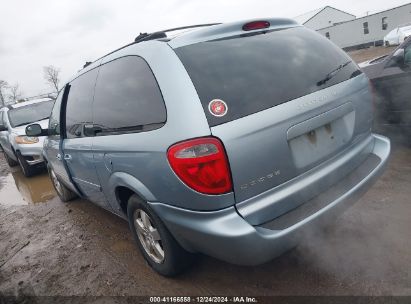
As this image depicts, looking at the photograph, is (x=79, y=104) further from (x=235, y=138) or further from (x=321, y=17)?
(x=321, y=17)

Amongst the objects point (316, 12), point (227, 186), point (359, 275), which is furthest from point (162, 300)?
point (316, 12)

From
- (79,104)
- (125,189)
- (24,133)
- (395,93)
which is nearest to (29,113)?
(24,133)

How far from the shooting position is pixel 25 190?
23.8 feet

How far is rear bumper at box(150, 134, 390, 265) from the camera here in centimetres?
197

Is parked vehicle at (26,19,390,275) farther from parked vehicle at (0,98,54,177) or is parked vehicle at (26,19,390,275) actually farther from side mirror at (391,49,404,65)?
parked vehicle at (0,98,54,177)

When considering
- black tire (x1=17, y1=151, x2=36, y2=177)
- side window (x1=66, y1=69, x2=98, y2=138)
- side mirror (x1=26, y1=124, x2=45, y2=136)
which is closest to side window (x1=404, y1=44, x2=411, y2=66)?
side window (x1=66, y1=69, x2=98, y2=138)

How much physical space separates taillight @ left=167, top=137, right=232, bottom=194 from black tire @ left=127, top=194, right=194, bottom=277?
60cm

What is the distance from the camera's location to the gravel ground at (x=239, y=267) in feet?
8.09

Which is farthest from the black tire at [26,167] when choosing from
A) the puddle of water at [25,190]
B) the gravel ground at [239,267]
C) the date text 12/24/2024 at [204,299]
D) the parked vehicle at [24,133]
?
the date text 12/24/2024 at [204,299]

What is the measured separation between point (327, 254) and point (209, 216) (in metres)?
1.27

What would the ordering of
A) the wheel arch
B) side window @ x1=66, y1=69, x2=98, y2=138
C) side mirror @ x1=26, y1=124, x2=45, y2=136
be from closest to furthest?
the wheel arch → side window @ x1=66, y1=69, x2=98, y2=138 → side mirror @ x1=26, y1=124, x2=45, y2=136

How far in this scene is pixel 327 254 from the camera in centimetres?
272

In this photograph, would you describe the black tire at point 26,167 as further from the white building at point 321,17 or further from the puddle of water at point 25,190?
the white building at point 321,17

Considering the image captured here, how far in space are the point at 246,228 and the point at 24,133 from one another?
739cm
